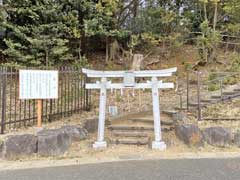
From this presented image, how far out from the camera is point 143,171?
5.04 m

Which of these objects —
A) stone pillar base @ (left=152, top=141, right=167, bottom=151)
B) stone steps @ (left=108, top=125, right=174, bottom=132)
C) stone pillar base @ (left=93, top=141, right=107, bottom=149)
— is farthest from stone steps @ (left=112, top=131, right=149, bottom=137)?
stone pillar base @ (left=93, top=141, right=107, bottom=149)

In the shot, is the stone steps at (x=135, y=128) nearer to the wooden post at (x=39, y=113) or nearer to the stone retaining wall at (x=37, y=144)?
the stone retaining wall at (x=37, y=144)

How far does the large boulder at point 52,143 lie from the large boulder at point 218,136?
9.55 feet

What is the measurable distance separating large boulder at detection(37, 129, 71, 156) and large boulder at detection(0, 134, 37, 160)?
132 millimetres

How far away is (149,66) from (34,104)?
A: 6499 mm

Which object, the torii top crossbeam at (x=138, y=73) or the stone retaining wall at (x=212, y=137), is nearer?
the stone retaining wall at (x=212, y=137)

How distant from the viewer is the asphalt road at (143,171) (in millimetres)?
4738

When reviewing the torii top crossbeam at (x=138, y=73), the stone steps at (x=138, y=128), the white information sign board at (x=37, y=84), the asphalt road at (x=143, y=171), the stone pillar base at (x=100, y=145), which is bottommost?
the asphalt road at (x=143, y=171)

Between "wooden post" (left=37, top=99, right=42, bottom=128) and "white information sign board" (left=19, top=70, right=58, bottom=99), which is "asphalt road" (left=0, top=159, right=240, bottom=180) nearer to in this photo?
"wooden post" (left=37, top=99, right=42, bottom=128)

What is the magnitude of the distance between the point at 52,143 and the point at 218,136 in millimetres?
3370

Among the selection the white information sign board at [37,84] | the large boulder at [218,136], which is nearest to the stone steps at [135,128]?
the large boulder at [218,136]

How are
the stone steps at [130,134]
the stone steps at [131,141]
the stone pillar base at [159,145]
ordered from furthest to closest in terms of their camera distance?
the stone steps at [130,134]
the stone steps at [131,141]
the stone pillar base at [159,145]

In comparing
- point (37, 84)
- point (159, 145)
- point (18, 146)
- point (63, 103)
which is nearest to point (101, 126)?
point (159, 145)

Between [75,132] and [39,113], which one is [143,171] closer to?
[75,132]
